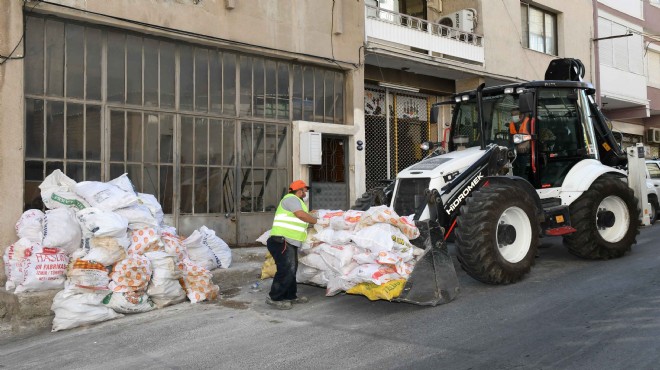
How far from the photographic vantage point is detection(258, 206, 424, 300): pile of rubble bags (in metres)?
6.23

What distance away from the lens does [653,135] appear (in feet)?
80.1

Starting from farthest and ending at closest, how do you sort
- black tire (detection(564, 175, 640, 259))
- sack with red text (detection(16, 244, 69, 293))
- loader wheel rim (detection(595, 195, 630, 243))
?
loader wheel rim (detection(595, 195, 630, 243)) → black tire (detection(564, 175, 640, 259)) → sack with red text (detection(16, 244, 69, 293))

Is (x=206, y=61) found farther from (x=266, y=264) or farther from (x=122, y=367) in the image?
(x=122, y=367)

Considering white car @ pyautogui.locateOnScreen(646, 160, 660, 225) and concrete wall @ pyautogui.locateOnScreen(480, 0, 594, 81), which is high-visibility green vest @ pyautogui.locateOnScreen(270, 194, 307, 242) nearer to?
white car @ pyautogui.locateOnScreen(646, 160, 660, 225)

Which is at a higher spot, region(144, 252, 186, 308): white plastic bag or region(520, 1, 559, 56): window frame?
region(520, 1, 559, 56): window frame

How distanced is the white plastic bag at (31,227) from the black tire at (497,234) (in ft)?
17.5

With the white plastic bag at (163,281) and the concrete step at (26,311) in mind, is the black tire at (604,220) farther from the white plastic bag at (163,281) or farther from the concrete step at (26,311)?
the concrete step at (26,311)

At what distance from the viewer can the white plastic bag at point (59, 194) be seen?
7.77 meters

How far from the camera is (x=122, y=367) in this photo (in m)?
5.14

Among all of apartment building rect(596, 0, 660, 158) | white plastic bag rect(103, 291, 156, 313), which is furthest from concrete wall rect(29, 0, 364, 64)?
apartment building rect(596, 0, 660, 158)

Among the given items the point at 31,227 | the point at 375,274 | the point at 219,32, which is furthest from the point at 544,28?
the point at 31,227

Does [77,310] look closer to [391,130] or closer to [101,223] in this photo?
[101,223]

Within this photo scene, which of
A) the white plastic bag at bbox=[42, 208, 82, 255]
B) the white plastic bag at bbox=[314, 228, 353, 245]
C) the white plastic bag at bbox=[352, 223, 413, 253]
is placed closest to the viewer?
the white plastic bag at bbox=[352, 223, 413, 253]

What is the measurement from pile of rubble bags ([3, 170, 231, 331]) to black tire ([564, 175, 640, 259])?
5.30 m
